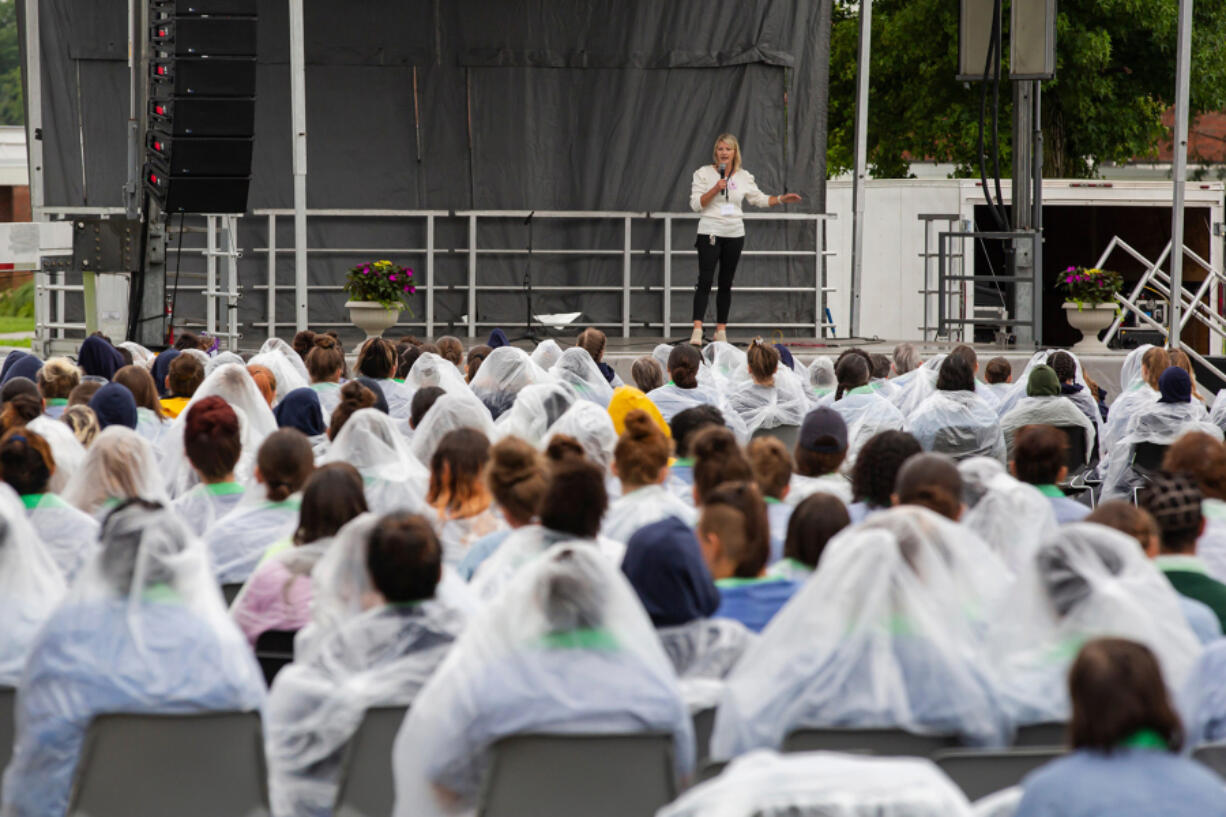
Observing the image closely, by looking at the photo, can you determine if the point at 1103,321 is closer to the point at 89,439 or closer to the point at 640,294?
the point at 640,294

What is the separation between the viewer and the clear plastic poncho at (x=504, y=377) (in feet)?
26.1

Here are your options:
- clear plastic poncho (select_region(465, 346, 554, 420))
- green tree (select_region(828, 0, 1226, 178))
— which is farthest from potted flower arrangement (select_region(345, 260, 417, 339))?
green tree (select_region(828, 0, 1226, 178))

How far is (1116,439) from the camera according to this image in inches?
321

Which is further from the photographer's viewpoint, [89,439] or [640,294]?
[640,294]

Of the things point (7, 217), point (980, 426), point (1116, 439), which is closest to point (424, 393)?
point (980, 426)

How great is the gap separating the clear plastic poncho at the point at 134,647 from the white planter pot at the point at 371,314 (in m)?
10.1

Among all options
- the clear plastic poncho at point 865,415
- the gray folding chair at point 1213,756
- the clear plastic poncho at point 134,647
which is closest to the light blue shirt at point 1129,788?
the gray folding chair at point 1213,756

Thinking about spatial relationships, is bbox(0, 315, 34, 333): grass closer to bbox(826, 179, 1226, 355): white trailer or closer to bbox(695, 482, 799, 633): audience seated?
bbox(826, 179, 1226, 355): white trailer

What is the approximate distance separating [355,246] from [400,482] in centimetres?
1036

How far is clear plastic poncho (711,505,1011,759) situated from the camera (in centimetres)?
291

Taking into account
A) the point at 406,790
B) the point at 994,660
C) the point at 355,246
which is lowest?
the point at 406,790

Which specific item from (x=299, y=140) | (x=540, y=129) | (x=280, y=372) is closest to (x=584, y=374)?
(x=280, y=372)

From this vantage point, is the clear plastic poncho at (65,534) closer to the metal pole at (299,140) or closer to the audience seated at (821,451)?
the audience seated at (821,451)

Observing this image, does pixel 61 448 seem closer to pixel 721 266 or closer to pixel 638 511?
pixel 638 511
